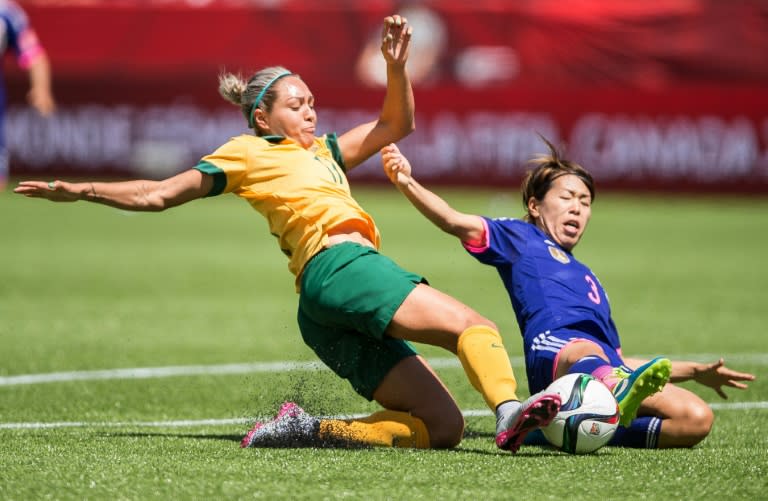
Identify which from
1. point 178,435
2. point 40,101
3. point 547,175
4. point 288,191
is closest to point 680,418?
point 547,175

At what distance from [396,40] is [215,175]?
1075mm

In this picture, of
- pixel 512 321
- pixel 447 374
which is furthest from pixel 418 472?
pixel 512 321

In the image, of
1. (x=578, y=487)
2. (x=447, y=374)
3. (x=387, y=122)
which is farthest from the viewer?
(x=447, y=374)

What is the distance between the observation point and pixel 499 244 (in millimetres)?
5441

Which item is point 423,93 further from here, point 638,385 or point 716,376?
point 638,385

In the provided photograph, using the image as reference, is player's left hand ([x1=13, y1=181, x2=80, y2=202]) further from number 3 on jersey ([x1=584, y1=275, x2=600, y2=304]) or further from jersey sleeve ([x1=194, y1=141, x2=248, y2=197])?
number 3 on jersey ([x1=584, y1=275, x2=600, y2=304])

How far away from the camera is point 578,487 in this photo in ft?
13.8

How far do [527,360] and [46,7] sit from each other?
1910 cm

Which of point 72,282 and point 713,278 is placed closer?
point 72,282

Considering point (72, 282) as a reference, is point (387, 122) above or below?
above

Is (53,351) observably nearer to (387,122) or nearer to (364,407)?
(364,407)

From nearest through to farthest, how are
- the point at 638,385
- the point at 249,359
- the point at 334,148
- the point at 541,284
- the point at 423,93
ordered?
the point at 638,385 < the point at 541,284 < the point at 334,148 < the point at 249,359 < the point at 423,93

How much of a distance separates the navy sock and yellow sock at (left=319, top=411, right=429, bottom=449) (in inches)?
32.4

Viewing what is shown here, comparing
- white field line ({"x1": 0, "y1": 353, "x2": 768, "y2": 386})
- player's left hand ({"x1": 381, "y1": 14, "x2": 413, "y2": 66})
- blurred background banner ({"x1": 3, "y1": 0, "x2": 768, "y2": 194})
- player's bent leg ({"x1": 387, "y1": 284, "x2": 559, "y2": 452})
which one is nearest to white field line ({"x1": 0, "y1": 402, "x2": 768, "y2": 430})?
player's bent leg ({"x1": 387, "y1": 284, "x2": 559, "y2": 452})
